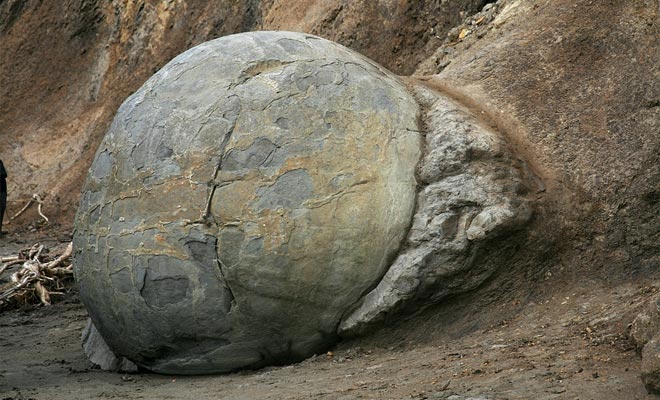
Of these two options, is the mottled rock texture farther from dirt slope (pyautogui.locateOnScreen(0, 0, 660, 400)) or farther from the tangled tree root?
the tangled tree root

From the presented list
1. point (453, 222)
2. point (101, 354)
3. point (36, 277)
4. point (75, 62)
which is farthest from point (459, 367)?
point (75, 62)

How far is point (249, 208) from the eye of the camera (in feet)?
20.3

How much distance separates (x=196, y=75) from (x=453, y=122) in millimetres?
1558

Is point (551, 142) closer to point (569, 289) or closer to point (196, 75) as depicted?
point (569, 289)

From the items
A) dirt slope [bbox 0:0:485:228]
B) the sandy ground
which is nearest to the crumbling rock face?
the sandy ground

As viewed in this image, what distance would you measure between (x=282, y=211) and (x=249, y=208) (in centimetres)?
19

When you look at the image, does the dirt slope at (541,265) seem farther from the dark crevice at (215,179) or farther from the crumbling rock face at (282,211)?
the dark crevice at (215,179)

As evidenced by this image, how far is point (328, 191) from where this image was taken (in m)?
6.19

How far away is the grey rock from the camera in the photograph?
7.02 metres

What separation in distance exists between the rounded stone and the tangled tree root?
3.44 metres

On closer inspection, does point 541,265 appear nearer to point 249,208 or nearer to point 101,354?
point 249,208

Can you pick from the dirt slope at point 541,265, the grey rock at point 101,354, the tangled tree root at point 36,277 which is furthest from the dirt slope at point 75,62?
the grey rock at point 101,354

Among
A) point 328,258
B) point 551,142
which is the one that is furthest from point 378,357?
point 551,142

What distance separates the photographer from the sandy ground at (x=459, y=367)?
493 cm
